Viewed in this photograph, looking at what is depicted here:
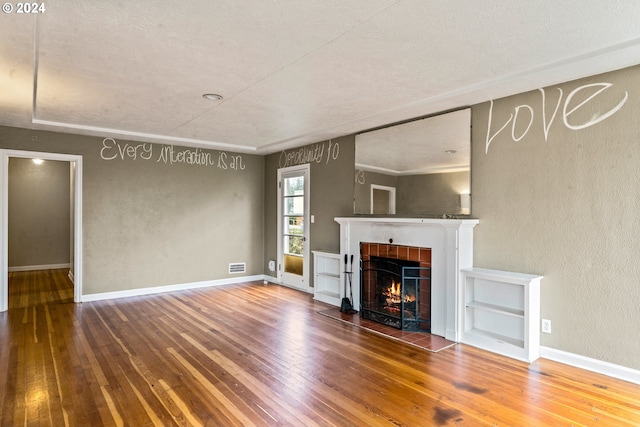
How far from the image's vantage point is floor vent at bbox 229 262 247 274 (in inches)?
268

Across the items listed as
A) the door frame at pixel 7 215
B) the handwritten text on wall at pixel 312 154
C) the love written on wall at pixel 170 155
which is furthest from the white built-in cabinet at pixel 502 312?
the door frame at pixel 7 215

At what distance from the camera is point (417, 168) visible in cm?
427

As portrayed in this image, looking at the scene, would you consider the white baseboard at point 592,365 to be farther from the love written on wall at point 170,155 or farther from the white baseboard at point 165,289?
the love written on wall at point 170,155

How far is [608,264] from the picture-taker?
2.94 m

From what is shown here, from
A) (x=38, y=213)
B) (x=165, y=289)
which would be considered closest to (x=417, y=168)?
(x=165, y=289)

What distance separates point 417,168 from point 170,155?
13.5 ft

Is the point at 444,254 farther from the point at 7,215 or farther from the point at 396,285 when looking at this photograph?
the point at 7,215

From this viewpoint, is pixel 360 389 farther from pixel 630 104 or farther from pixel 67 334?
pixel 67 334

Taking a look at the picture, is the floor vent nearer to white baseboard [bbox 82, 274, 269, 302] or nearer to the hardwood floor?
white baseboard [bbox 82, 274, 269, 302]

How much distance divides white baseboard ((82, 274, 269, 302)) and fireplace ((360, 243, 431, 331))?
9.35 ft

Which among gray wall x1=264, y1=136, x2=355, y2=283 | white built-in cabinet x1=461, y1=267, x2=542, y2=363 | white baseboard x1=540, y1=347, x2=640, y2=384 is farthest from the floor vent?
white baseboard x1=540, y1=347, x2=640, y2=384

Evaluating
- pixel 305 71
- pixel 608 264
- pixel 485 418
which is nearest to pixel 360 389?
pixel 485 418

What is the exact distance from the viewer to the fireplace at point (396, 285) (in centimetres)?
409

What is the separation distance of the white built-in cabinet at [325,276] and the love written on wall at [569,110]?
→ 2.82 meters
